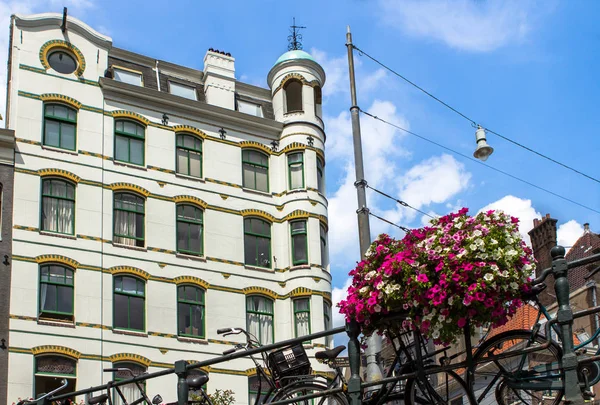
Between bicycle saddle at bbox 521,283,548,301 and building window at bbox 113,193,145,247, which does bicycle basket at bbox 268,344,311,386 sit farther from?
building window at bbox 113,193,145,247

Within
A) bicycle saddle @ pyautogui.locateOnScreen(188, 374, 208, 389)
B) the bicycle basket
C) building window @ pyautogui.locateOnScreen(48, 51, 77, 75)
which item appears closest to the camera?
bicycle saddle @ pyautogui.locateOnScreen(188, 374, 208, 389)

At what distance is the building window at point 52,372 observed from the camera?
3000 centimetres

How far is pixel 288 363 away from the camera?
13.6m

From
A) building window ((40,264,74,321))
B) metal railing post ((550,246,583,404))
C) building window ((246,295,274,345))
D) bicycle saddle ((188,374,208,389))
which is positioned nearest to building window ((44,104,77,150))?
building window ((40,264,74,321))

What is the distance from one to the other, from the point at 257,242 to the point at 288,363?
22691 mm

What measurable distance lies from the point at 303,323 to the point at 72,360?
8604mm

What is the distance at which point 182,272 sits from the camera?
33.8 meters


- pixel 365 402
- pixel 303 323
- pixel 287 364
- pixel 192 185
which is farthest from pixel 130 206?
pixel 365 402

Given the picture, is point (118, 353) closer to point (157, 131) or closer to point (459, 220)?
point (157, 131)

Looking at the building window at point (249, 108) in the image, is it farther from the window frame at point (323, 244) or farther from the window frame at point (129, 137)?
the window frame at point (323, 244)

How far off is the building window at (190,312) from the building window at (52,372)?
4.10m

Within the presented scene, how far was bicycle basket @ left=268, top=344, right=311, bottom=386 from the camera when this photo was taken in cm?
1307

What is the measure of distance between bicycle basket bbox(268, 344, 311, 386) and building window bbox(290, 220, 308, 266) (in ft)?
72.1

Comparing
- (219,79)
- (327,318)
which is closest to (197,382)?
(327,318)
